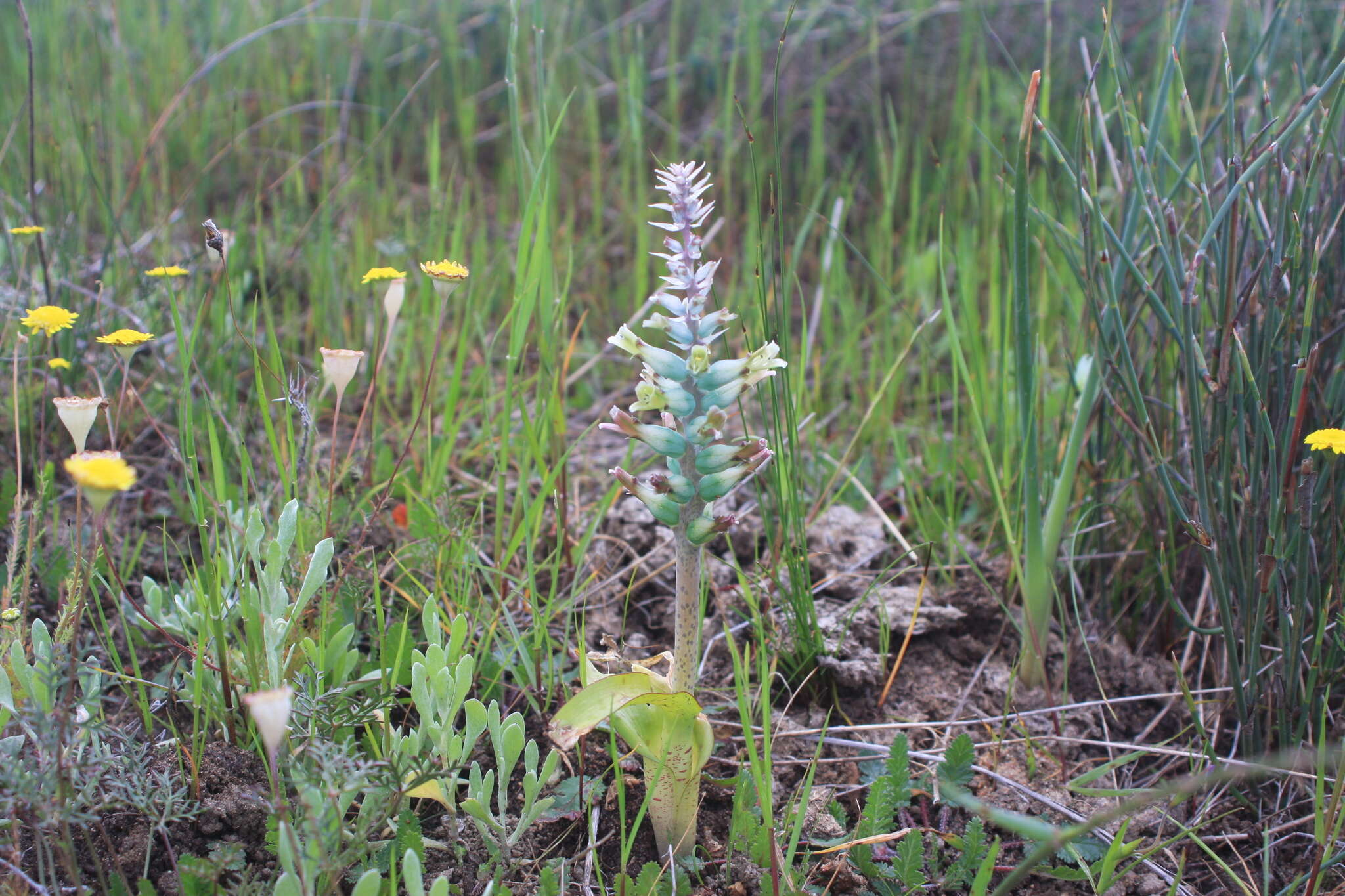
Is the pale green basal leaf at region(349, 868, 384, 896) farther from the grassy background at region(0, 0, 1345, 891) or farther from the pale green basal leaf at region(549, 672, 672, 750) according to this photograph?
the grassy background at region(0, 0, 1345, 891)

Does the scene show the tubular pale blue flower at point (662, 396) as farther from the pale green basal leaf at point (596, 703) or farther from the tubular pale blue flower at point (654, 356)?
the pale green basal leaf at point (596, 703)

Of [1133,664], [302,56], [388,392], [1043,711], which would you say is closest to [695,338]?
[1043,711]

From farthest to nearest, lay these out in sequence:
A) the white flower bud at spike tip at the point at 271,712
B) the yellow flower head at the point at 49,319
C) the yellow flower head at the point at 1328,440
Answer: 1. the yellow flower head at the point at 49,319
2. the yellow flower head at the point at 1328,440
3. the white flower bud at spike tip at the point at 271,712

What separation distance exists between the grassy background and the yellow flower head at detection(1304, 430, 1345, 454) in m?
0.03

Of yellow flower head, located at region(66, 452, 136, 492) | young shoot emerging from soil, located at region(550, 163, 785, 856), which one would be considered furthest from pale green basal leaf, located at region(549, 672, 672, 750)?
yellow flower head, located at region(66, 452, 136, 492)

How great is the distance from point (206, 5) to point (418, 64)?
0.91 m

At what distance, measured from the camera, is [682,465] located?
1.07 meters

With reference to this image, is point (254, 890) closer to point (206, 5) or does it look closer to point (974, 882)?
point (974, 882)

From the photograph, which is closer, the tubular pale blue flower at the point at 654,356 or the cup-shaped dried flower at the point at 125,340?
the tubular pale blue flower at the point at 654,356

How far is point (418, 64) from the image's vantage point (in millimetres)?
→ 3912

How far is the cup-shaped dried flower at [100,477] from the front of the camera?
0.82 metres

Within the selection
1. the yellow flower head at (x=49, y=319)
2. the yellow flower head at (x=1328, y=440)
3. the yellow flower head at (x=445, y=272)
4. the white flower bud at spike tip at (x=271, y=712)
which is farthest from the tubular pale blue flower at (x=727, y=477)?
the yellow flower head at (x=49, y=319)

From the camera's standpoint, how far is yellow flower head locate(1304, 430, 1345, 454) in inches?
45.9

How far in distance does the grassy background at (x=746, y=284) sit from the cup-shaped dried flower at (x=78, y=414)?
127mm
